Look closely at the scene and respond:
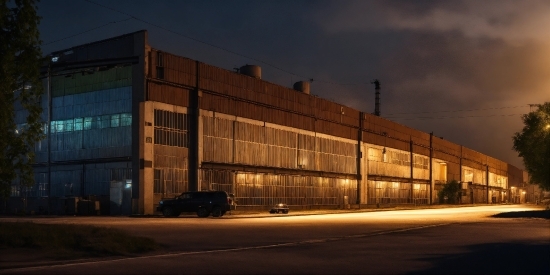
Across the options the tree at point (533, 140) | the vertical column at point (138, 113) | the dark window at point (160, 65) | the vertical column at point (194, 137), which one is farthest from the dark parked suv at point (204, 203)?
the tree at point (533, 140)

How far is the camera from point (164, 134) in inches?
2167

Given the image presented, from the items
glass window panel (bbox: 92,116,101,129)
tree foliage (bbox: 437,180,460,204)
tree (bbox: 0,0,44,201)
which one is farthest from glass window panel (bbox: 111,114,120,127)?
tree foliage (bbox: 437,180,460,204)

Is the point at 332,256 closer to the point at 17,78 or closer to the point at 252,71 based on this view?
the point at 17,78

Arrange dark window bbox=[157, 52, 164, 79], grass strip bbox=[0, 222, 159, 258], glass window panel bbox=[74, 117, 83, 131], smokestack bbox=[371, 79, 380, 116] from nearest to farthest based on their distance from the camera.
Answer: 1. grass strip bbox=[0, 222, 159, 258]
2. dark window bbox=[157, 52, 164, 79]
3. glass window panel bbox=[74, 117, 83, 131]
4. smokestack bbox=[371, 79, 380, 116]

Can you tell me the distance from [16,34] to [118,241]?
7.61 metres

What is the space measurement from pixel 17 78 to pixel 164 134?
110ft

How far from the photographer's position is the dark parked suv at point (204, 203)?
48.0 m

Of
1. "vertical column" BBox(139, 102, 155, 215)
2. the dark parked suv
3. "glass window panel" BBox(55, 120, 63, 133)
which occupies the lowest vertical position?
the dark parked suv

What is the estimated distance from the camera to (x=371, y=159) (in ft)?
302

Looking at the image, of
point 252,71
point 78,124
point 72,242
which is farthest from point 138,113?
point 72,242

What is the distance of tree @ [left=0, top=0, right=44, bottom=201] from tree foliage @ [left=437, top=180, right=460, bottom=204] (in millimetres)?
102288

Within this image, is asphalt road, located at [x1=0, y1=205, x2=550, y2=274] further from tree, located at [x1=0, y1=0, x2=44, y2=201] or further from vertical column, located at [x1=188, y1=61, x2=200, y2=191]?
vertical column, located at [x1=188, y1=61, x2=200, y2=191]

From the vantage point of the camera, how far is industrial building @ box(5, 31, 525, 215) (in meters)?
53.8

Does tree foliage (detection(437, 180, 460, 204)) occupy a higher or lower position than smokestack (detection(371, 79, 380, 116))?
lower
